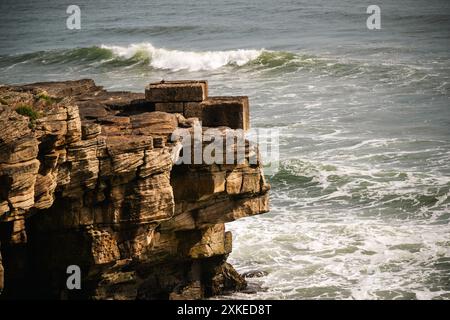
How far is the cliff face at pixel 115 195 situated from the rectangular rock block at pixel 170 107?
0.09ft

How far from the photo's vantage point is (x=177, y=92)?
20.5m

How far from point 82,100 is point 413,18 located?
48227 mm

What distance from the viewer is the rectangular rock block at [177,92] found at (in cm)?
2042

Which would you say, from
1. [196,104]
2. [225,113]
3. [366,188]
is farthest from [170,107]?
[366,188]

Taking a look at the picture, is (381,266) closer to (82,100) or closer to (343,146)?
(82,100)

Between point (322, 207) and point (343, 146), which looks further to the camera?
point (343, 146)

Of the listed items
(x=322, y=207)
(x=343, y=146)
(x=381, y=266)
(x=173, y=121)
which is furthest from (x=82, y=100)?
(x=343, y=146)

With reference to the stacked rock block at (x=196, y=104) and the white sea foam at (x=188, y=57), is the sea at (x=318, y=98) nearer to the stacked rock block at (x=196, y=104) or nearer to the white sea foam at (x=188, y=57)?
the white sea foam at (x=188, y=57)

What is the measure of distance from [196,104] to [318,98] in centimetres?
2364

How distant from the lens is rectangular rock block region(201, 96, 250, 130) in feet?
67.1

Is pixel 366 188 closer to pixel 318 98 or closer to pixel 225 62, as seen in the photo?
pixel 318 98

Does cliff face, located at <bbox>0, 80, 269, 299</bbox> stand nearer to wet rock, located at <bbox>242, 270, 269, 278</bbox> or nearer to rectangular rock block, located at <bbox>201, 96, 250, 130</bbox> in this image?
rectangular rock block, located at <bbox>201, 96, 250, 130</bbox>

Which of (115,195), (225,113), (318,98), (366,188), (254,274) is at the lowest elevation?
(366,188)

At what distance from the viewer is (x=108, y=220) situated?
1822 cm
